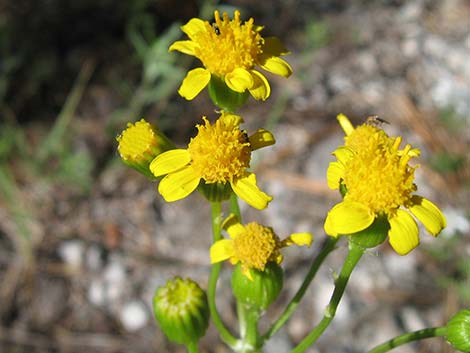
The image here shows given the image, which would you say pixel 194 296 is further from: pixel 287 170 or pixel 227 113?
pixel 287 170

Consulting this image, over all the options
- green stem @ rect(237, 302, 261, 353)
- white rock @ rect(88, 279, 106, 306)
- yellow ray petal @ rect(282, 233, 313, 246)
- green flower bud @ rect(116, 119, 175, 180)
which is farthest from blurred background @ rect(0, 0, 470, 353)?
green flower bud @ rect(116, 119, 175, 180)

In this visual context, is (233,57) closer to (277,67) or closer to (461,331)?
(277,67)

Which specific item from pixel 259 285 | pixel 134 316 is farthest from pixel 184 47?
pixel 134 316

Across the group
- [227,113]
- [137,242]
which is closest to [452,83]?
[137,242]

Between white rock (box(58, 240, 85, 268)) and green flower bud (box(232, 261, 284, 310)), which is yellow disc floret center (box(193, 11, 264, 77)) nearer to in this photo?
green flower bud (box(232, 261, 284, 310))

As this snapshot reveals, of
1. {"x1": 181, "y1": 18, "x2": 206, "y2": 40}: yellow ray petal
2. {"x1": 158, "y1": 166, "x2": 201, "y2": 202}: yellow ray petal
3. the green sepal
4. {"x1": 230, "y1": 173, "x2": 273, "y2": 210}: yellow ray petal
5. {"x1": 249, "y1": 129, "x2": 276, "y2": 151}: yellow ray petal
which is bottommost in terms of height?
{"x1": 158, "y1": 166, "x2": 201, "y2": 202}: yellow ray petal

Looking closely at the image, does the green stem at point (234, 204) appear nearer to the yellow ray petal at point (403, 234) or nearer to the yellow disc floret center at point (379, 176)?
the yellow disc floret center at point (379, 176)
